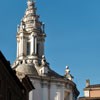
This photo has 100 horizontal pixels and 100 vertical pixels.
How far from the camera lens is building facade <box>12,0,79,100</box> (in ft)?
362

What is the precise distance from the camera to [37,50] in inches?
4727

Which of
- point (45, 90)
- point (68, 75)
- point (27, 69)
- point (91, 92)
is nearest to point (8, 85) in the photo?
point (91, 92)

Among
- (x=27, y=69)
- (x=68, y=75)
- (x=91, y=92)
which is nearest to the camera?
(x=91, y=92)

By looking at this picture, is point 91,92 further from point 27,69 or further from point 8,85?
point 27,69

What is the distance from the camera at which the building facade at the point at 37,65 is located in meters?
110

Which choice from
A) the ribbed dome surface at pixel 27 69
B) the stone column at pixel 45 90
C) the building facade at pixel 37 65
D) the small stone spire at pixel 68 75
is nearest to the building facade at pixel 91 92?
the building facade at pixel 37 65

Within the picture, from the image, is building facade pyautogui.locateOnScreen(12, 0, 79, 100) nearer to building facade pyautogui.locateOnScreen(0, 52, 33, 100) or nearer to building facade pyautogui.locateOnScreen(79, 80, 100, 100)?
building facade pyautogui.locateOnScreen(79, 80, 100, 100)

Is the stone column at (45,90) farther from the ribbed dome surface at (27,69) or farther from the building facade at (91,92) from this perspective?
the building facade at (91,92)

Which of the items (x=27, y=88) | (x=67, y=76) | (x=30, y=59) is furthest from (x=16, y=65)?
(x=27, y=88)

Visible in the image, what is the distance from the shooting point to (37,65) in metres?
118

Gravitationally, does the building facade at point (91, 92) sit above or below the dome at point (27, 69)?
below

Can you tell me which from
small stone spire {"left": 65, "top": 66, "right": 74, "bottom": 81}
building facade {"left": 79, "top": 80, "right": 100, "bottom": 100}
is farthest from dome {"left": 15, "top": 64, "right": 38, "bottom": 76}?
building facade {"left": 79, "top": 80, "right": 100, "bottom": 100}

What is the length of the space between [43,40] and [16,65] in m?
10.4

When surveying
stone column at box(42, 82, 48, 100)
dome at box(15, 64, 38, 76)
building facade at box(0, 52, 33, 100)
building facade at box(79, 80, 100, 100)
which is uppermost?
dome at box(15, 64, 38, 76)
